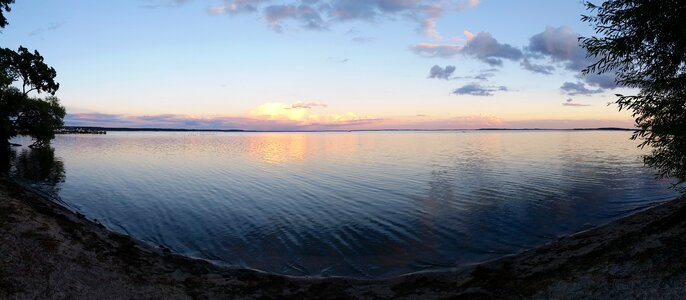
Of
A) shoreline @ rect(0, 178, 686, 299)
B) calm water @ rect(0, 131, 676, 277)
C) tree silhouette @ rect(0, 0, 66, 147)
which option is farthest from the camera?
tree silhouette @ rect(0, 0, 66, 147)

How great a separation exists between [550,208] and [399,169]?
87.9 feet

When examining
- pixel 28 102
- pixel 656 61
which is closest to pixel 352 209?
pixel 656 61

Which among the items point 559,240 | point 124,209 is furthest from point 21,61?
point 559,240

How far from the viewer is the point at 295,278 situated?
16.3m

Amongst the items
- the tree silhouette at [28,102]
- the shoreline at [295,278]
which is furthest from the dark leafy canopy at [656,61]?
the tree silhouette at [28,102]

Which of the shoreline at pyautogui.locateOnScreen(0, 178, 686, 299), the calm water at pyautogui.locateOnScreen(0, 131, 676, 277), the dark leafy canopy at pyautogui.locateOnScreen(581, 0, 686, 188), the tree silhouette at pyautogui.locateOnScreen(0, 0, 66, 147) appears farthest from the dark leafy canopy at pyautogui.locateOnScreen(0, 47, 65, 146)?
the dark leafy canopy at pyautogui.locateOnScreen(581, 0, 686, 188)

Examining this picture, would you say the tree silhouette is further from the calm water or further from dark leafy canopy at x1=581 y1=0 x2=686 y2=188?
dark leafy canopy at x1=581 y1=0 x2=686 y2=188

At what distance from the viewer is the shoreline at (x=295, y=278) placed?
11383mm

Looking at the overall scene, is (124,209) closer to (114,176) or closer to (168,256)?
(168,256)

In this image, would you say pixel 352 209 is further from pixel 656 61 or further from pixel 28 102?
pixel 28 102

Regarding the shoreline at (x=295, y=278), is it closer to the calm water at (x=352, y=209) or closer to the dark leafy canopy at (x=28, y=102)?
the calm water at (x=352, y=209)

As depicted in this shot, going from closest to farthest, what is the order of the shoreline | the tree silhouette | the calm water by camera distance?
the shoreline < the calm water < the tree silhouette

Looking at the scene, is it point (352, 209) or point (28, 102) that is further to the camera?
point (28, 102)

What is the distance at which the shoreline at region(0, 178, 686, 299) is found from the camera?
1138 centimetres
